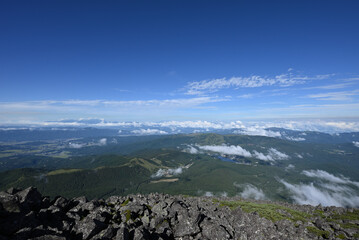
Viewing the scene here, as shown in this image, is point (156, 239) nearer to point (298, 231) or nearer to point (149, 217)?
point (149, 217)

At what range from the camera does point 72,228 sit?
32312mm

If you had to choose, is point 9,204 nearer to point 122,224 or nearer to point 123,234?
point 122,224

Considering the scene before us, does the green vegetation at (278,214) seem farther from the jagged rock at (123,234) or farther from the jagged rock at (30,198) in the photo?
the jagged rock at (30,198)

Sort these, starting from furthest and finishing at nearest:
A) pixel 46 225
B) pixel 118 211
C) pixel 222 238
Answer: pixel 118 211 → pixel 222 238 → pixel 46 225

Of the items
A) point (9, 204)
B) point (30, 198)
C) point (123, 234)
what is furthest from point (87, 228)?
point (30, 198)

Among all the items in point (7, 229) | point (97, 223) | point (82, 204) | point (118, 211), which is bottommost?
point (118, 211)

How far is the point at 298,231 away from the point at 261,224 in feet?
31.1

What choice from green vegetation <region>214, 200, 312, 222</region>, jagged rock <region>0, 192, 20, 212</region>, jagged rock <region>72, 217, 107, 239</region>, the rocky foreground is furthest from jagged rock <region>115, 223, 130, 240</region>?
green vegetation <region>214, 200, 312, 222</region>

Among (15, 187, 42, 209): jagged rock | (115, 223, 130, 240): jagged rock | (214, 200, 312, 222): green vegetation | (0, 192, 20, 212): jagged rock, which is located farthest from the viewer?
(214, 200, 312, 222): green vegetation

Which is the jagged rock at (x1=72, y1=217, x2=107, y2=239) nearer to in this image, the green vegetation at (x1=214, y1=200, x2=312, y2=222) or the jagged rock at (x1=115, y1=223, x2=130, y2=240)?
the jagged rock at (x1=115, y1=223, x2=130, y2=240)

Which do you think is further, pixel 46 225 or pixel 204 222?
pixel 204 222

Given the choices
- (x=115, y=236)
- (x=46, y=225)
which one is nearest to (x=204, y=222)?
(x=115, y=236)

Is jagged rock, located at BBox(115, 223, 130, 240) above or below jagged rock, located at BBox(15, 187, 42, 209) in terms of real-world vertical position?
below

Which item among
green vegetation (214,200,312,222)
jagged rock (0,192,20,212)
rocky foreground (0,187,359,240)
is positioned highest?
jagged rock (0,192,20,212)
